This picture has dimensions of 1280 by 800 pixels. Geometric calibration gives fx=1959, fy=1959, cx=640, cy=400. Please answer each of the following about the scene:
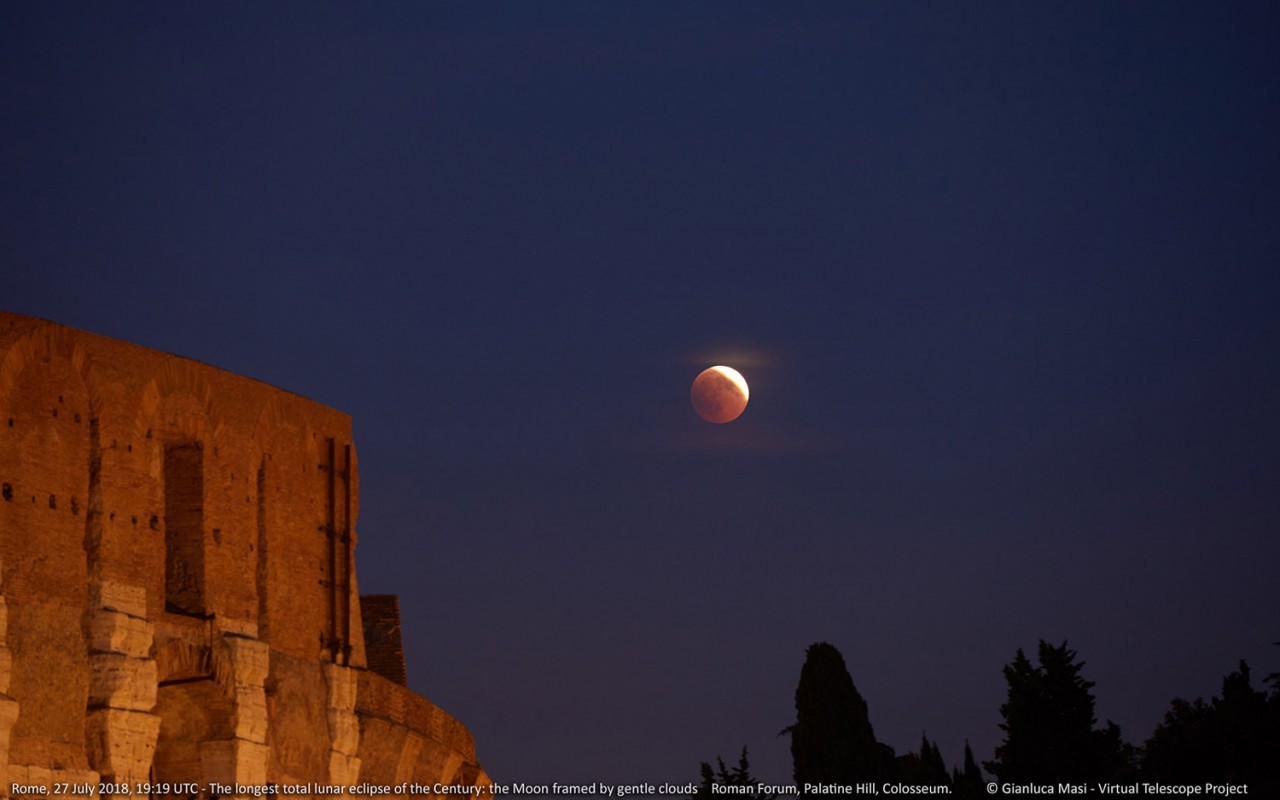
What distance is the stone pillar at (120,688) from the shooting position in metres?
20.8

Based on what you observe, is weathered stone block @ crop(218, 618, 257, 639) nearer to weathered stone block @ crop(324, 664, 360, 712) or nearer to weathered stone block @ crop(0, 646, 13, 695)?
Result: weathered stone block @ crop(324, 664, 360, 712)

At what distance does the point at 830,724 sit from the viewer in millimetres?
29547

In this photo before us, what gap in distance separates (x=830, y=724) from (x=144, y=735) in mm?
11740

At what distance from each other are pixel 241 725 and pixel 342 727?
7.44 feet

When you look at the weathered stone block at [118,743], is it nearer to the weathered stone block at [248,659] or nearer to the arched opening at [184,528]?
the weathered stone block at [248,659]

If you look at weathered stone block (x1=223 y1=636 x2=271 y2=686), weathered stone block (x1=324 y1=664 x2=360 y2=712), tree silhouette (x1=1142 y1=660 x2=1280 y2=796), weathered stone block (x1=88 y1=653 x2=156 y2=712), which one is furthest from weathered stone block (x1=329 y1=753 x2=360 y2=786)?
tree silhouette (x1=1142 y1=660 x2=1280 y2=796)

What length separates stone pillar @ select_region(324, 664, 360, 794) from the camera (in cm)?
2475

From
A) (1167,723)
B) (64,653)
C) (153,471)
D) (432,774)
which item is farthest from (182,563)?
(1167,723)

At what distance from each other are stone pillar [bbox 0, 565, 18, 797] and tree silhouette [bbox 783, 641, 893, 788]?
13.1 m

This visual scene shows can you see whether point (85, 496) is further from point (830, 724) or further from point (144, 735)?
point (830, 724)

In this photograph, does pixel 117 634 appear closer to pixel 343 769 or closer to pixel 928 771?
pixel 343 769

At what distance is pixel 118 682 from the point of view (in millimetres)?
20953

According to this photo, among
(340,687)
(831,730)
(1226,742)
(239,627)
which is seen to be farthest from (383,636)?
(1226,742)

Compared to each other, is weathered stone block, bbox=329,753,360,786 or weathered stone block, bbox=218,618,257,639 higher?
weathered stone block, bbox=218,618,257,639
